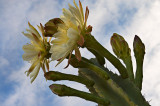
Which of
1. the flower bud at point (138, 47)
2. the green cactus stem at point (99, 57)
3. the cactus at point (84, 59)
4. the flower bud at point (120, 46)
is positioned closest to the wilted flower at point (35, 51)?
the cactus at point (84, 59)

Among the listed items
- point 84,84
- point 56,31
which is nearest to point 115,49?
point 84,84

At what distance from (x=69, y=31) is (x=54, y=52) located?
0.40 ft

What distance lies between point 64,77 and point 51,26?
27 centimetres

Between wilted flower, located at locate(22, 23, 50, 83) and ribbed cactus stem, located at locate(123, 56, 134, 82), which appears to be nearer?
wilted flower, located at locate(22, 23, 50, 83)

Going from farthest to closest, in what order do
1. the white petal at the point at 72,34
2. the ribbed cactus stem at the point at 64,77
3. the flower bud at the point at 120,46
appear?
the flower bud at the point at 120,46 < the ribbed cactus stem at the point at 64,77 < the white petal at the point at 72,34

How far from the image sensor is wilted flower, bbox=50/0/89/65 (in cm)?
107

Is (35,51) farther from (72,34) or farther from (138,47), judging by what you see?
(138,47)

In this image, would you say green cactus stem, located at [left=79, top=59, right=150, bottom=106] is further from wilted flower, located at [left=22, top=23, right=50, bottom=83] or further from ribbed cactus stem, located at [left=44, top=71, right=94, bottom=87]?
wilted flower, located at [left=22, top=23, right=50, bottom=83]

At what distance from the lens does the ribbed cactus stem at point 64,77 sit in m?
1.16

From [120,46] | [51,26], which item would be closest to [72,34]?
[51,26]

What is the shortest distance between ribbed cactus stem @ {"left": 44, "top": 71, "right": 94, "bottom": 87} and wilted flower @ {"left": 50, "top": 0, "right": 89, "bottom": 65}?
0.11 metres

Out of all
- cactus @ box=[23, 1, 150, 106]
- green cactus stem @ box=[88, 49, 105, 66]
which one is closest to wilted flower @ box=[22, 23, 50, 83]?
cactus @ box=[23, 1, 150, 106]

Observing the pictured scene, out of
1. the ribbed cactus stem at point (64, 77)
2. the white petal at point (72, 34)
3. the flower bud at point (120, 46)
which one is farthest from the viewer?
the flower bud at point (120, 46)

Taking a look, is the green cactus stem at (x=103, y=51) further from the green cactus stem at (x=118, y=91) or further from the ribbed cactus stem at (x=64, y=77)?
the ribbed cactus stem at (x=64, y=77)
